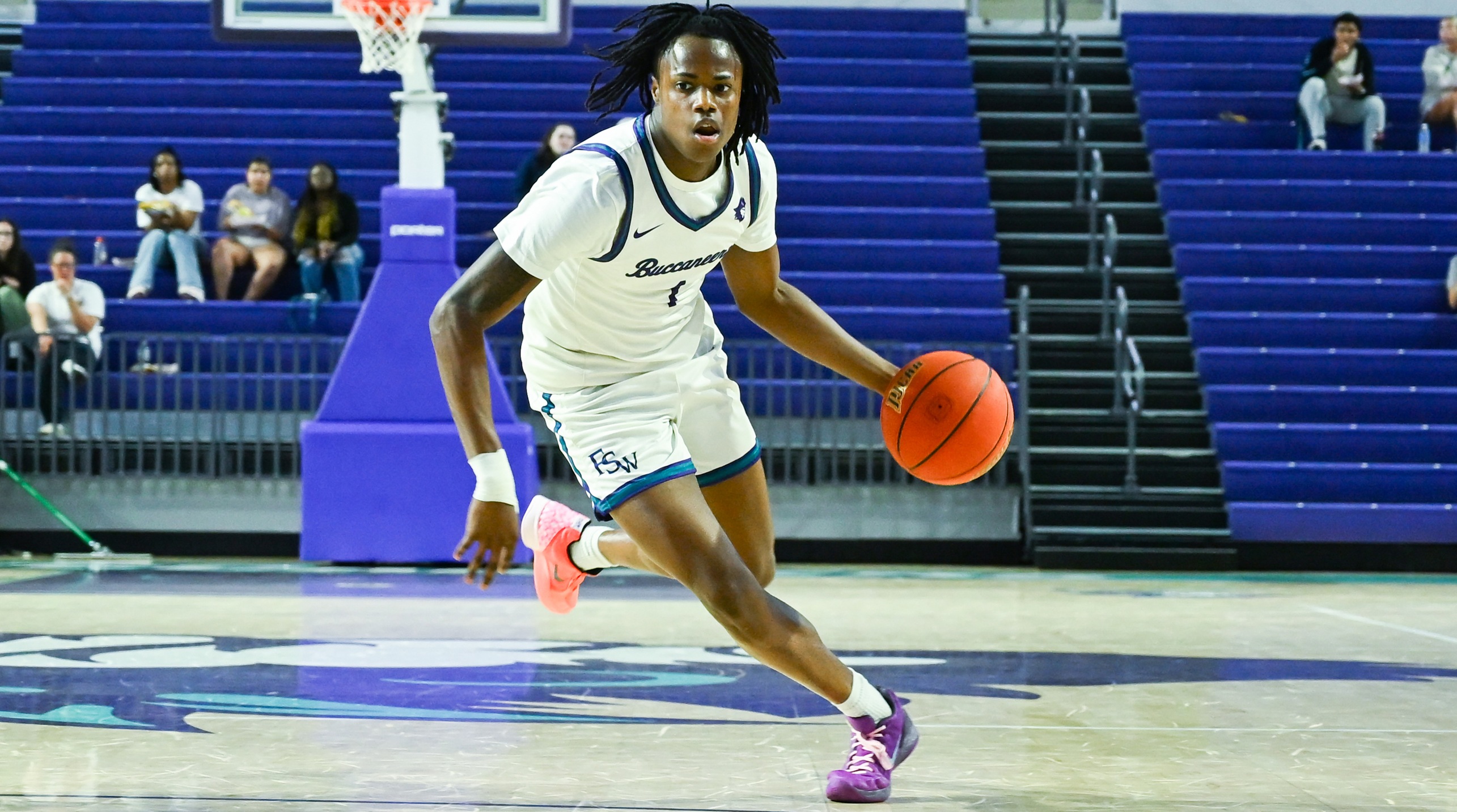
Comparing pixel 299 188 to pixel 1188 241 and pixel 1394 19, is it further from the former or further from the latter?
pixel 1394 19

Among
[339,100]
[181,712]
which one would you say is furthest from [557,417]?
[339,100]

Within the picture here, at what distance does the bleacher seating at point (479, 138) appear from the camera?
35.8 feet

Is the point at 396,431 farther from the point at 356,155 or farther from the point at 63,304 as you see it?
the point at 356,155

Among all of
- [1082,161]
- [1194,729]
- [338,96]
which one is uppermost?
[338,96]

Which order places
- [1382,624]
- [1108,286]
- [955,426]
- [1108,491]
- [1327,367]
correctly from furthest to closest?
[1327,367] → [1108,286] → [1108,491] → [1382,624] → [955,426]

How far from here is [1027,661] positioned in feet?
16.8

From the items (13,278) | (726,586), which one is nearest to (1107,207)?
(13,278)

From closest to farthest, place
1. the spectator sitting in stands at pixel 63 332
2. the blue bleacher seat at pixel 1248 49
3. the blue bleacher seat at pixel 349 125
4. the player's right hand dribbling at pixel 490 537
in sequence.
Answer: the player's right hand dribbling at pixel 490 537 → the spectator sitting in stands at pixel 63 332 → the blue bleacher seat at pixel 349 125 → the blue bleacher seat at pixel 1248 49

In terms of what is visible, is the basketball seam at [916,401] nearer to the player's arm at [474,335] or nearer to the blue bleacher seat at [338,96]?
the player's arm at [474,335]

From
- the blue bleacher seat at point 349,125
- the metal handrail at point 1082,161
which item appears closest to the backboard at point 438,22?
the blue bleacher seat at point 349,125

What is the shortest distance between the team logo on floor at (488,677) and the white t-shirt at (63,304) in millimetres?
4850

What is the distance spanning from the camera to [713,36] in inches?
124

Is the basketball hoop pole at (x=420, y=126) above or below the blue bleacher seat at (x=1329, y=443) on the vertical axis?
above

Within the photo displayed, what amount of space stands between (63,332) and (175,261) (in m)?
1.21
